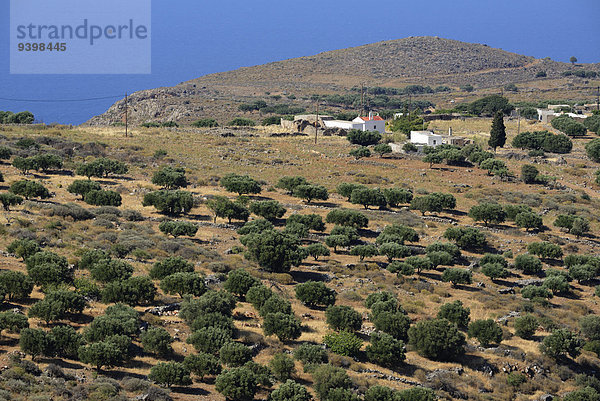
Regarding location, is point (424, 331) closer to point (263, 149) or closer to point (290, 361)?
point (290, 361)

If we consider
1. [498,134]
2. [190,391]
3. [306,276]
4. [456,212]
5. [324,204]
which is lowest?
[190,391]

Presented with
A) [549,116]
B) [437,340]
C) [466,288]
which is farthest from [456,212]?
[549,116]

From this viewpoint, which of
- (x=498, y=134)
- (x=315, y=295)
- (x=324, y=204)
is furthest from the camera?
(x=498, y=134)

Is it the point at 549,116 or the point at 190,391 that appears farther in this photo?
the point at 549,116

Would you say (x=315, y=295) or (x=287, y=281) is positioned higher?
(x=315, y=295)

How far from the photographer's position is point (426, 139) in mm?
95438

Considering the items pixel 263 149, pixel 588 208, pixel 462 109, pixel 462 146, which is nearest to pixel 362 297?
pixel 588 208

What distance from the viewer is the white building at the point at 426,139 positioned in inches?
3733

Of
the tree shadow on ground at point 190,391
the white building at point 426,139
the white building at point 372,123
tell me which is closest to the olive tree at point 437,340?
the tree shadow on ground at point 190,391

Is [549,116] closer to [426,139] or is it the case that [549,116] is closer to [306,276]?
[426,139]

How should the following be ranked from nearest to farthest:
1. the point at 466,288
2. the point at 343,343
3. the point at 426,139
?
the point at 343,343, the point at 466,288, the point at 426,139

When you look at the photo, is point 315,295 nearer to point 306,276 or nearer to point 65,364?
point 306,276

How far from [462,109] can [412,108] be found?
58.9 ft

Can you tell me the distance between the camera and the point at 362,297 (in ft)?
135
